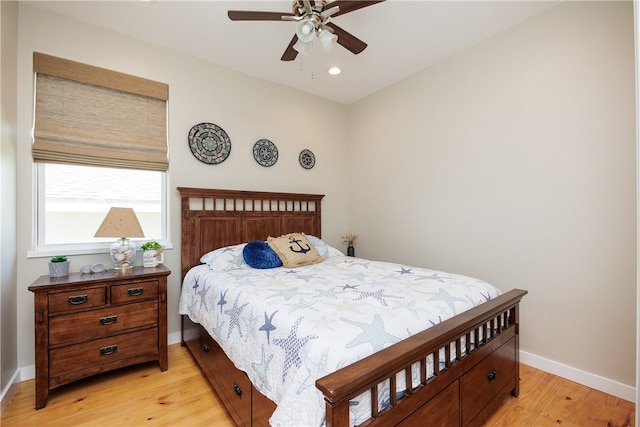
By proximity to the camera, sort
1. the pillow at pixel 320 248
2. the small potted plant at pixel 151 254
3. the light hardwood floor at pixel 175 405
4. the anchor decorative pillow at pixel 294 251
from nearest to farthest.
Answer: the light hardwood floor at pixel 175 405 < the small potted plant at pixel 151 254 < the anchor decorative pillow at pixel 294 251 < the pillow at pixel 320 248

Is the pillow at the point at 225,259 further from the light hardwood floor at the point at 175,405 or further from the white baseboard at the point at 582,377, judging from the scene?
the white baseboard at the point at 582,377

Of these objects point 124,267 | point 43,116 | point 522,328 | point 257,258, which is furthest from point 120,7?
point 522,328

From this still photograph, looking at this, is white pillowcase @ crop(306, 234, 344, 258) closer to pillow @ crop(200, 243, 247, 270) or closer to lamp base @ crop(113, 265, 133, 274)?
pillow @ crop(200, 243, 247, 270)

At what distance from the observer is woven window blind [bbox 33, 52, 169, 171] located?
2273 millimetres

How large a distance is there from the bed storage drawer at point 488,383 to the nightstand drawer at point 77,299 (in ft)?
7.82

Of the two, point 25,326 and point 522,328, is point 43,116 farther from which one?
point 522,328

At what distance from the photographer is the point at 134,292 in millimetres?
2182

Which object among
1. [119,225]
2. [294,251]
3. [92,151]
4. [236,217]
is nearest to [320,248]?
[294,251]

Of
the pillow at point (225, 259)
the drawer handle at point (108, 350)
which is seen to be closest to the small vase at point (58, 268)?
the drawer handle at point (108, 350)

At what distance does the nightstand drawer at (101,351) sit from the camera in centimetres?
193

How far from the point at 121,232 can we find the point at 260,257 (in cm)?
→ 110

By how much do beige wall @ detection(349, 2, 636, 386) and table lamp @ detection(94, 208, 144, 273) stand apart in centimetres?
277

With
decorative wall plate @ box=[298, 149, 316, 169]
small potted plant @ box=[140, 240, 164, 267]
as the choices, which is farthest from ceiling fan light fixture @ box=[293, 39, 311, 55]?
small potted plant @ box=[140, 240, 164, 267]

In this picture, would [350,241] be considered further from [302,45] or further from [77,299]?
[77,299]
